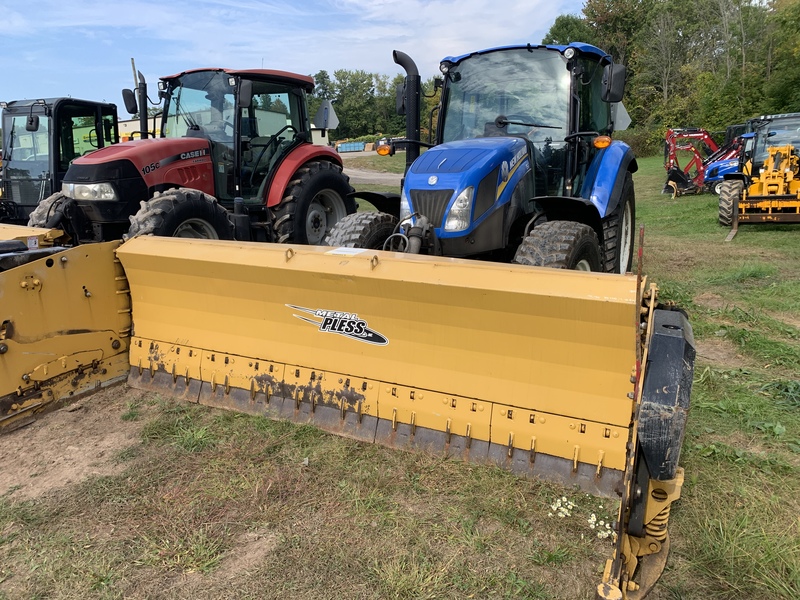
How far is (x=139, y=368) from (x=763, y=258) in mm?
8599

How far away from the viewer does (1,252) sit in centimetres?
398

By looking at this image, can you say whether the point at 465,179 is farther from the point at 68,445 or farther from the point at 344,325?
the point at 68,445

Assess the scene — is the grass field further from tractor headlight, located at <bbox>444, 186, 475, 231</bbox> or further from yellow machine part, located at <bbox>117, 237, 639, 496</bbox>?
tractor headlight, located at <bbox>444, 186, 475, 231</bbox>

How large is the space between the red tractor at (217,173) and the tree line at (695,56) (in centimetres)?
1178

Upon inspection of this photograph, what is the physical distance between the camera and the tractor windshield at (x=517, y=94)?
495cm

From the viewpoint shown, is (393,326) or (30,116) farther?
(30,116)

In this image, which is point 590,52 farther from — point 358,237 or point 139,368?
point 139,368

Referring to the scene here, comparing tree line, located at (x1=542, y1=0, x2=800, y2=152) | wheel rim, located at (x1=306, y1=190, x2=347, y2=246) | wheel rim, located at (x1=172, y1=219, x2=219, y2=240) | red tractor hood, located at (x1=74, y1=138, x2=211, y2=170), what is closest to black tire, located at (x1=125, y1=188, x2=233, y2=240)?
wheel rim, located at (x1=172, y1=219, x2=219, y2=240)

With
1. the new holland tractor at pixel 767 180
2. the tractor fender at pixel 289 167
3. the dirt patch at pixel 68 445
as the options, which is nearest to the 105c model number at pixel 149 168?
the tractor fender at pixel 289 167

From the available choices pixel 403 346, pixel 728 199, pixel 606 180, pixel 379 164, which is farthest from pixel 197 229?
pixel 379 164

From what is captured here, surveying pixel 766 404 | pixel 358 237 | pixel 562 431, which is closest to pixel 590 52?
pixel 358 237

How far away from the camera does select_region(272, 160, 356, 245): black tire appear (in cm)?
718

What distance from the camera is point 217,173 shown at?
7023 millimetres

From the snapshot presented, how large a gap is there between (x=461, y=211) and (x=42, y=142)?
8.02 meters
